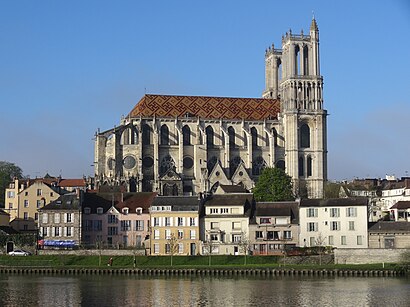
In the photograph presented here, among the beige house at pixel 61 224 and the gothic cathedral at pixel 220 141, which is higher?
the gothic cathedral at pixel 220 141

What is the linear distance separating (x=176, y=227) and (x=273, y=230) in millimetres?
9944

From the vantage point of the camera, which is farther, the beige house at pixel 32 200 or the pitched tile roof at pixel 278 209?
the beige house at pixel 32 200

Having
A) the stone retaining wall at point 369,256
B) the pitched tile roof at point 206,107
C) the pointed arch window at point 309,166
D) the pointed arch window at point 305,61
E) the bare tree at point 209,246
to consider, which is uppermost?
the pointed arch window at point 305,61

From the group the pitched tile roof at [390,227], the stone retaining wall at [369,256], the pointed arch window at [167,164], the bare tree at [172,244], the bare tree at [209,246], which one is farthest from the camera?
the pointed arch window at [167,164]

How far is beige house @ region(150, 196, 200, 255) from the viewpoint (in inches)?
3467

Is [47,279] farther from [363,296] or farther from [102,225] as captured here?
[363,296]

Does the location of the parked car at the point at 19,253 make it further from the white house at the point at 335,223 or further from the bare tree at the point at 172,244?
the white house at the point at 335,223

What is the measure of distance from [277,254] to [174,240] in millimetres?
10767

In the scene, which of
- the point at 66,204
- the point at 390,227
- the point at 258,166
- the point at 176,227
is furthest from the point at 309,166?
the point at 66,204

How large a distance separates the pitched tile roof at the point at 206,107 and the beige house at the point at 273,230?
171ft

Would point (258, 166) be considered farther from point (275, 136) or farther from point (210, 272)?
point (210, 272)

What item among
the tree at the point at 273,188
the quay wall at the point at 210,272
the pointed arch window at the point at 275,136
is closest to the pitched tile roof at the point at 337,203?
the quay wall at the point at 210,272

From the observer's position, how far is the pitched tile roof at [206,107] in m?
138

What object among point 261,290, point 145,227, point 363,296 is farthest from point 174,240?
point 363,296
